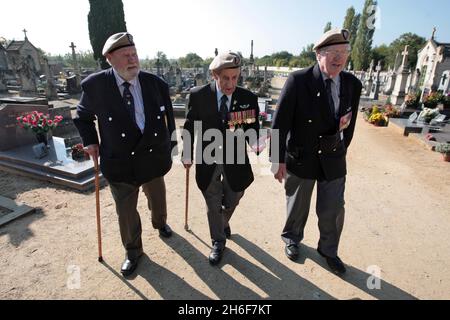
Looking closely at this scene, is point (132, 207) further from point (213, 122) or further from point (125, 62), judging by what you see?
point (125, 62)

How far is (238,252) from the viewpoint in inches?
134

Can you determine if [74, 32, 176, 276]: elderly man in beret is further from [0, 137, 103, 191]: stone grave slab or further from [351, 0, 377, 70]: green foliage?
[351, 0, 377, 70]: green foliage

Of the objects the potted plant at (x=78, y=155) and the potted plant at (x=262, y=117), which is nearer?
the potted plant at (x=78, y=155)

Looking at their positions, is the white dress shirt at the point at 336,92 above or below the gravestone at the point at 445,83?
above

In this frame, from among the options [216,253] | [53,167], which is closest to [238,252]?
[216,253]

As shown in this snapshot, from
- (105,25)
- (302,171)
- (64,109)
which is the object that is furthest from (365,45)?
(302,171)

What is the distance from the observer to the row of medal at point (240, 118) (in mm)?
2879

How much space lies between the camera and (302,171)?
9.53 ft

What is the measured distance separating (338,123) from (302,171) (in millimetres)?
581

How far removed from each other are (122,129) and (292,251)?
89.8 inches

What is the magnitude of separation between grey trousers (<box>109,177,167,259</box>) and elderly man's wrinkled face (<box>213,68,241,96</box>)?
1299 millimetres

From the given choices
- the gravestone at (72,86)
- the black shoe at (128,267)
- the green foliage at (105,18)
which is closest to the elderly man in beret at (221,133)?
the black shoe at (128,267)

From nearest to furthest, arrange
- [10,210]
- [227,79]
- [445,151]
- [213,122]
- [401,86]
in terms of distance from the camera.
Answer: [227,79]
[213,122]
[10,210]
[445,151]
[401,86]

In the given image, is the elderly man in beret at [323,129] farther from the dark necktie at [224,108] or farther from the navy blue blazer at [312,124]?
the dark necktie at [224,108]
